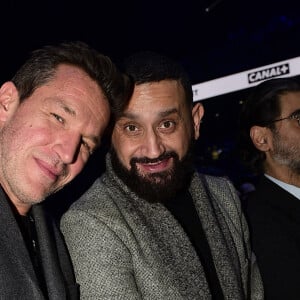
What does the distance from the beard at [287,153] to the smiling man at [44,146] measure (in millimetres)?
1227

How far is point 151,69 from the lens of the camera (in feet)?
6.11

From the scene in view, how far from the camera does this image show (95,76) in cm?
179

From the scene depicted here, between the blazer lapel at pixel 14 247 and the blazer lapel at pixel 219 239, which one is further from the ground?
the blazer lapel at pixel 14 247

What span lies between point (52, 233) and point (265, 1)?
5610 millimetres

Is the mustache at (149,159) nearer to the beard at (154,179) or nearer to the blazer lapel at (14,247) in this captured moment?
the beard at (154,179)

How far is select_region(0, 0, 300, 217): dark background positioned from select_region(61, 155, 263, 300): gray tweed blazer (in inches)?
115

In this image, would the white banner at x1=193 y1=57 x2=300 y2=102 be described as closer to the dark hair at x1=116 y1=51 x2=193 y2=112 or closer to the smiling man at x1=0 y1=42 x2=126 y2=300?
the dark hair at x1=116 y1=51 x2=193 y2=112

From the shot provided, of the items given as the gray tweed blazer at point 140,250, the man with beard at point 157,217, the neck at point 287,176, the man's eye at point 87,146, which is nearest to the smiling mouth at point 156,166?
the man with beard at point 157,217

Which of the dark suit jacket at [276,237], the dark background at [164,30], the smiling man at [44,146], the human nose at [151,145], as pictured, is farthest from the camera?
the dark background at [164,30]

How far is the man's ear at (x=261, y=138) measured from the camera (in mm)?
2586

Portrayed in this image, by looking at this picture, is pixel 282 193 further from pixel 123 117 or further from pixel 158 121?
pixel 123 117

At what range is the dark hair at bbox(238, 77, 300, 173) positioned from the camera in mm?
2576

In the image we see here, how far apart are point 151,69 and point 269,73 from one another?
10.9 feet

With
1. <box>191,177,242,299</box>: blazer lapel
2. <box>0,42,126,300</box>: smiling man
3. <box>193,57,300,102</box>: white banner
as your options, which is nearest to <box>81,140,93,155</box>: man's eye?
<box>0,42,126,300</box>: smiling man
